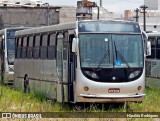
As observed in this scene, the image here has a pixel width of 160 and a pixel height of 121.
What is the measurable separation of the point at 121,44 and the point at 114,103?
77.2 inches

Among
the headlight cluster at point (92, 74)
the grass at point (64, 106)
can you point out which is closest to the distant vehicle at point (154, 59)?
the grass at point (64, 106)

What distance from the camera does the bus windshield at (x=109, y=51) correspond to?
15.3 metres

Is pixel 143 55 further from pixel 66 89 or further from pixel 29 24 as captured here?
pixel 29 24

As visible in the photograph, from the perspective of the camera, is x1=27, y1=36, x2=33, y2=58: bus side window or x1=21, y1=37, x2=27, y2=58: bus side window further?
x1=21, y1=37, x2=27, y2=58: bus side window

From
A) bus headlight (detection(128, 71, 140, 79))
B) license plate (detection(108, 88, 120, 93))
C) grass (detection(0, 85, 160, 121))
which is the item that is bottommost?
grass (detection(0, 85, 160, 121))

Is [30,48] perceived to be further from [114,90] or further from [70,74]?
[114,90]

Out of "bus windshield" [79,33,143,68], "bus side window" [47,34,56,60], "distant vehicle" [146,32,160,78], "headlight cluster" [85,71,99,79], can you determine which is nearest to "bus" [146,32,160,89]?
"distant vehicle" [146,32,160,78]

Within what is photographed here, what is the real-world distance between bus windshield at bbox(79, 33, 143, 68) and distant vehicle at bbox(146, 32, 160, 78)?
23.1ft

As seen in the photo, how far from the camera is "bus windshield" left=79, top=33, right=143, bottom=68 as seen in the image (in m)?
15.3

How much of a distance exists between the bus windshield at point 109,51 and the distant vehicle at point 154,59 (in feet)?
23.1

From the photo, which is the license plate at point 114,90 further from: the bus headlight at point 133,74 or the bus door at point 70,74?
the bus door at point 70,74

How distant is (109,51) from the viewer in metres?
15.4

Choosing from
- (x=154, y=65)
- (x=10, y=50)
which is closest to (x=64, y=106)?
(x=154, y=65)

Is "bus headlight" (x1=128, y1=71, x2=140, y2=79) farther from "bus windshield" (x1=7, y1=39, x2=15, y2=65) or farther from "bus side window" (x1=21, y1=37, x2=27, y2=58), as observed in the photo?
"bus windshield" (x1=7, y1=39, x2=15, y2=65)
